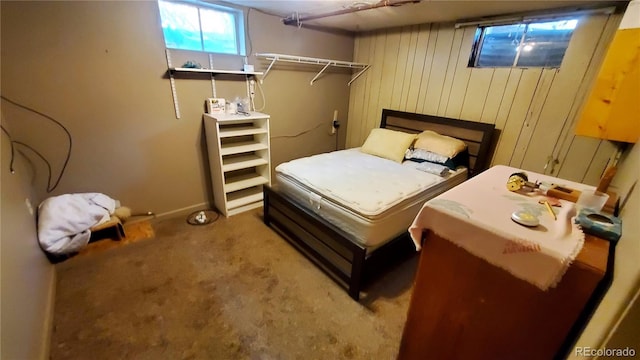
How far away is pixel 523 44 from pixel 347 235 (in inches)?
94.9

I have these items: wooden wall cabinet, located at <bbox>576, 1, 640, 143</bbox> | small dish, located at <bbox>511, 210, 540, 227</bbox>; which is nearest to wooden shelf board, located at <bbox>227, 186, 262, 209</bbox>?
small dish, located at <bbox>511, 210, 540, 227</bbox>

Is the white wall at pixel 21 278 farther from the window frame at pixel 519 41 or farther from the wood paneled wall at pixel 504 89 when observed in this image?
the window frame at pixel 519 41

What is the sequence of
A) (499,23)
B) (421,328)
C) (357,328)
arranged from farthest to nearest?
(499,23) < (357,328) < (421,328)

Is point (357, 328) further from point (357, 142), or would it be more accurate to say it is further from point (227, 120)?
point (357, 142)

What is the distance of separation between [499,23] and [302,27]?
2.01 meters

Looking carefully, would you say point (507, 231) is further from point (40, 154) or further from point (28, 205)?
point (40, 154)

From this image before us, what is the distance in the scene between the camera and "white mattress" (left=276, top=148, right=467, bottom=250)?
1.77 meters

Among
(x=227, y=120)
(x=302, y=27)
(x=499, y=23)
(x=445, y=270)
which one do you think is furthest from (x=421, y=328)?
(x=302, y=27)

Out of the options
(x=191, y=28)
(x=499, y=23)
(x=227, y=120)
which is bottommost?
(x=227, y=120)

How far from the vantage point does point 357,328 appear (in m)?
1.59

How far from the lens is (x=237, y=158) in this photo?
291 cm

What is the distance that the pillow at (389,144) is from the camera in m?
2.79

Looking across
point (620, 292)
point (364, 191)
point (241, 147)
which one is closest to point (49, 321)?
point (241, 147)

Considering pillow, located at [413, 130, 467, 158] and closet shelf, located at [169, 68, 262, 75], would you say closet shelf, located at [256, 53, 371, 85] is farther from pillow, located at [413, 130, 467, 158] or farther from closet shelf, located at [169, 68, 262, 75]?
pillow, located at [413, 130, 467, 158]
